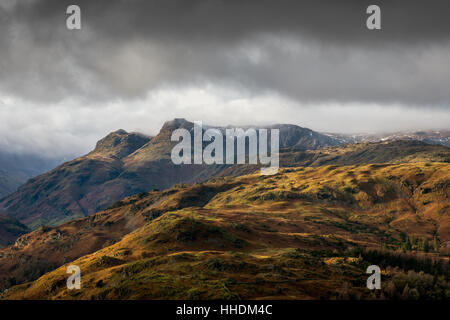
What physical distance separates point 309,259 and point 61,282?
59082 millimetres

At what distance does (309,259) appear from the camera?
7706 cm

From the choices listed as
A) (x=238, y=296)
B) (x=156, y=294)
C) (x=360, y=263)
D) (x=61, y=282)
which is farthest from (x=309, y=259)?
(x=61, y=282)

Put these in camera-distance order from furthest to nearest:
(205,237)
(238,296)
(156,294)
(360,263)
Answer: (205,237), (360,263), (156,294), (238,296)

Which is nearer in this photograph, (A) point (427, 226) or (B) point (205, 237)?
(B) point (205, 237)

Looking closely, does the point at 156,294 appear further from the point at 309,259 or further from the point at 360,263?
the point at 360,263
